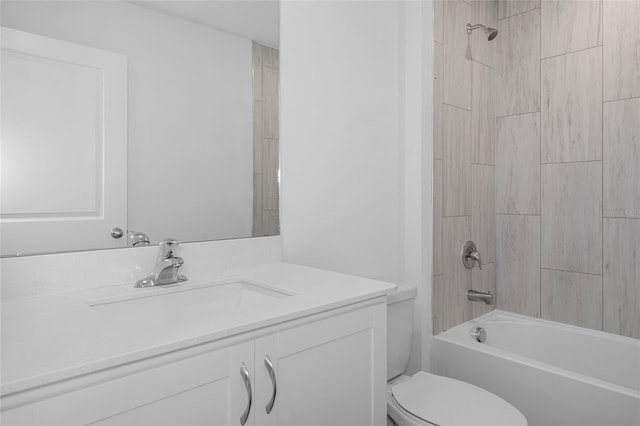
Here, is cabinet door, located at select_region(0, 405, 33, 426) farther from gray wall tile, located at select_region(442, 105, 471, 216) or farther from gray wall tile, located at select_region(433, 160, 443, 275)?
gray wall tile, located at select_region(442, 105, 471, 216)

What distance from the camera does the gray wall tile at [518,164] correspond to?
2.20 metres

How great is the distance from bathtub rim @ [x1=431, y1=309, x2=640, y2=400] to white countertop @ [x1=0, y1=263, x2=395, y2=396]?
95cm

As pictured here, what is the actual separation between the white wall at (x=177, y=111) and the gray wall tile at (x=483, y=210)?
133 cm

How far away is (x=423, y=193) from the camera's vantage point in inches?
73.9

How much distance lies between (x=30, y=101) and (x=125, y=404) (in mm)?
818

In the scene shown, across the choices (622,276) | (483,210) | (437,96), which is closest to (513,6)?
(437,96)

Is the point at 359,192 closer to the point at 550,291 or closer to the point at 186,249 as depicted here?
the point at 186,249

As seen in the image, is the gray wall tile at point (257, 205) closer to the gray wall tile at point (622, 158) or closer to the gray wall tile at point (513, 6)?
the gray wall tile at point (622, 158)

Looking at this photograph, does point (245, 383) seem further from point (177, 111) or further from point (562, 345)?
point (562, 345)

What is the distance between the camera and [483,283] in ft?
7.45

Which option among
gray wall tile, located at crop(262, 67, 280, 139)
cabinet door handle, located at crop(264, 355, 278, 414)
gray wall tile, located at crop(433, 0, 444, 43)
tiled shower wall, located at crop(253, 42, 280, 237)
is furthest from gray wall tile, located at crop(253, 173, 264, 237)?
gray wall tile, located at crop(433, 0, 444, 43)

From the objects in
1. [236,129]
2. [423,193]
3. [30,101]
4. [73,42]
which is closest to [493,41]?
[423,193]

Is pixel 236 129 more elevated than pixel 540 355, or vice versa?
pixel 236 129

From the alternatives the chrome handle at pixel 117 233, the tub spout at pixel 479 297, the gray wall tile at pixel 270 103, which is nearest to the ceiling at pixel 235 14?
the gray wall tile at pixel 270 103
